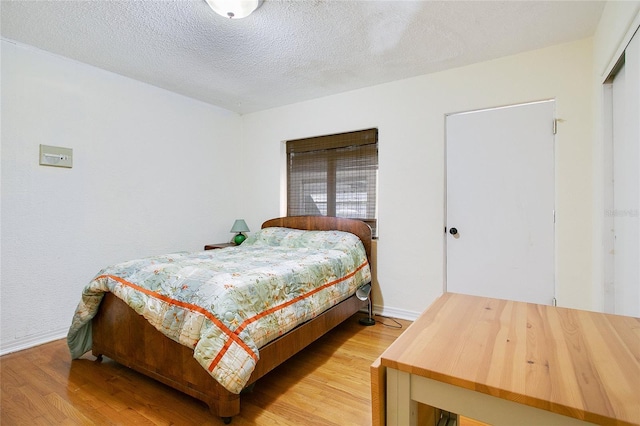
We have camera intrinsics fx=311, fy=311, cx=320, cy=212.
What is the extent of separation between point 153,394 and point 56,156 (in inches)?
84.0

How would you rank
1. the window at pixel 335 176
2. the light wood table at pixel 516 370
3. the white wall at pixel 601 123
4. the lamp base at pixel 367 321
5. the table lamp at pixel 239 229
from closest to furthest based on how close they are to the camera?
the light wood table at pixel 516 370, the white wall at pixel 601 123, the lamp base at pixel 367 321, the window at pixel 335 176, the table lamp at pixel 239 229

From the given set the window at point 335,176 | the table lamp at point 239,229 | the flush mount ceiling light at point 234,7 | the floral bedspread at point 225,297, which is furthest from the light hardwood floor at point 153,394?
the flush mount ceiling light at point 234,7

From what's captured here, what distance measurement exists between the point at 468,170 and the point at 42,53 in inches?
148

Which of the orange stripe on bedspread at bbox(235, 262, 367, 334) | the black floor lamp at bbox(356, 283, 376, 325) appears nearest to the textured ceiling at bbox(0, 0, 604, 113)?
the orange stripe on bedspread at bbox(235, 262, 367, 334)

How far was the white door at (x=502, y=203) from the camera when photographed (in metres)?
2.55

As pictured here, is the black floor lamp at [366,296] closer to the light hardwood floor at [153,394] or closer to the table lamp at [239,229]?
Answer: the light hardwood floor at [153,394]

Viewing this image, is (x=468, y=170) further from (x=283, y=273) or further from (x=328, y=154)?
(x=283, y=273)

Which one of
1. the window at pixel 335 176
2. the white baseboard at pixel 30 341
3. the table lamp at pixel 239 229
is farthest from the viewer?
the table lamp at pixel 239 229

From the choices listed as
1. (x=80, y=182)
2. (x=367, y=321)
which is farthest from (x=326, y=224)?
(x=80, y=182)

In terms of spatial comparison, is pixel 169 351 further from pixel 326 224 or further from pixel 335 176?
pixel 335 176

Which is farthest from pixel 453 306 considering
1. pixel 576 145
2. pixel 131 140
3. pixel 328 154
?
pixel 131 140

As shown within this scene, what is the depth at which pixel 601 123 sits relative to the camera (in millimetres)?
2154

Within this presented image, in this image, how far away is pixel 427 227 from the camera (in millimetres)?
3008

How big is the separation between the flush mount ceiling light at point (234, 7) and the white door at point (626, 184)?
208 cm
